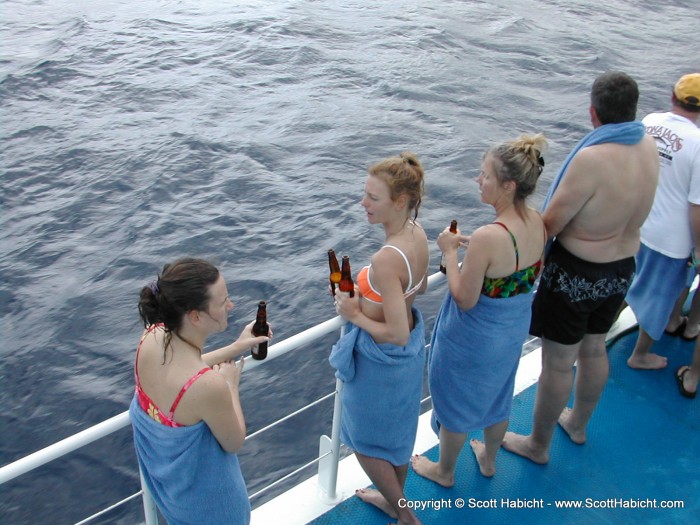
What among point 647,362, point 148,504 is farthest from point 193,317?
point 647,362

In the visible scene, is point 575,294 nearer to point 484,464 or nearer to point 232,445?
point 484,464

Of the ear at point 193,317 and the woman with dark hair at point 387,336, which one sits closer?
the ear at point 193,317

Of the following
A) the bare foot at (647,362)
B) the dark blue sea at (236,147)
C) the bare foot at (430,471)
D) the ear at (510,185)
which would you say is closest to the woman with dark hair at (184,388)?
the ear at (510,185)

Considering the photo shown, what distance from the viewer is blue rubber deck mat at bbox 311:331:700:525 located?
3441 millimetres

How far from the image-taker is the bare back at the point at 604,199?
3082 mm

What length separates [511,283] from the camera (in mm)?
2998

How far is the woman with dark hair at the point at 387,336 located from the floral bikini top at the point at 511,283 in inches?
11.1

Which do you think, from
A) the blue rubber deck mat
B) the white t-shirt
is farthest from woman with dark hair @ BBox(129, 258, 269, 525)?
the white t-shirt


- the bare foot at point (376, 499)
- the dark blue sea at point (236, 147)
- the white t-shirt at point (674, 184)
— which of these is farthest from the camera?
the dark blue sea at point (236, 147)

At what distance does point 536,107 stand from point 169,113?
636 cm

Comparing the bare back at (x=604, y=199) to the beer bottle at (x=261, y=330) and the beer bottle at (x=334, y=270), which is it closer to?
the beer bottle at (x=334, y=270)

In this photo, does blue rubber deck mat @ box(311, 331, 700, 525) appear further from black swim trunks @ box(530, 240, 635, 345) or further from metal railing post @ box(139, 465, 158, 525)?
metal railing post @ box(139, 465, 158, 525)

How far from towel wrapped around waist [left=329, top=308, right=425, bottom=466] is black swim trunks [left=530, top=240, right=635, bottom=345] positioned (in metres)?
0.76

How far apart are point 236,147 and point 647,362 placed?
763 centimetres
